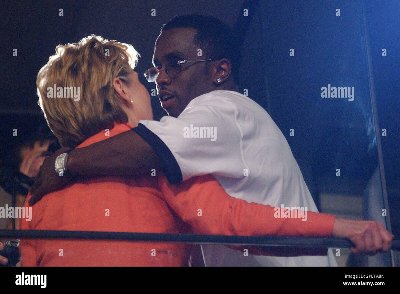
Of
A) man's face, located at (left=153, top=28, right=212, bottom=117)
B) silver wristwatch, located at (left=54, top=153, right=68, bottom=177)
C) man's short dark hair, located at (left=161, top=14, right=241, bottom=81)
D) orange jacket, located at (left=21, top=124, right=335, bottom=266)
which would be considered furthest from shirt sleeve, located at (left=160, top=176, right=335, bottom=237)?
man's short dark hair, located at (left=161, top=14, right=241, bottom=81)

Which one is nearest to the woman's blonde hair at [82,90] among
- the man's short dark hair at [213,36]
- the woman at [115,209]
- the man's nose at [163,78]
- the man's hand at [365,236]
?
the woman at [115,209]

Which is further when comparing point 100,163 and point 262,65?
point 262,65

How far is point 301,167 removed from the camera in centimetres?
219

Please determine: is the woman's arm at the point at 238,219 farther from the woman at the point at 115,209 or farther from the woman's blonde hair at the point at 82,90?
the woman's blonde hair at the point at 82,90

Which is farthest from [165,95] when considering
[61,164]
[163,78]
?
[61,164]

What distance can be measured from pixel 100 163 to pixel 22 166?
0.33 metres

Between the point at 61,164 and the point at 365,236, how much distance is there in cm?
69

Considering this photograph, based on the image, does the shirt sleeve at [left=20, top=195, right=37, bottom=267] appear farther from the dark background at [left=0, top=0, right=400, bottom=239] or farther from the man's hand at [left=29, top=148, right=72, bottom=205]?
the dark background at [left=0, top=0, right=400, bottom=239]

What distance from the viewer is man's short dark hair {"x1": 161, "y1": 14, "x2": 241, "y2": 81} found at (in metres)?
2.22

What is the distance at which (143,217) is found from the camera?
190 centimetres

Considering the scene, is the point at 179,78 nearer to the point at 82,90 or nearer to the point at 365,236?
the point at 82,90

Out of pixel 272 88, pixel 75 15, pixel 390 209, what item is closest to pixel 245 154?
pixel 272 88
